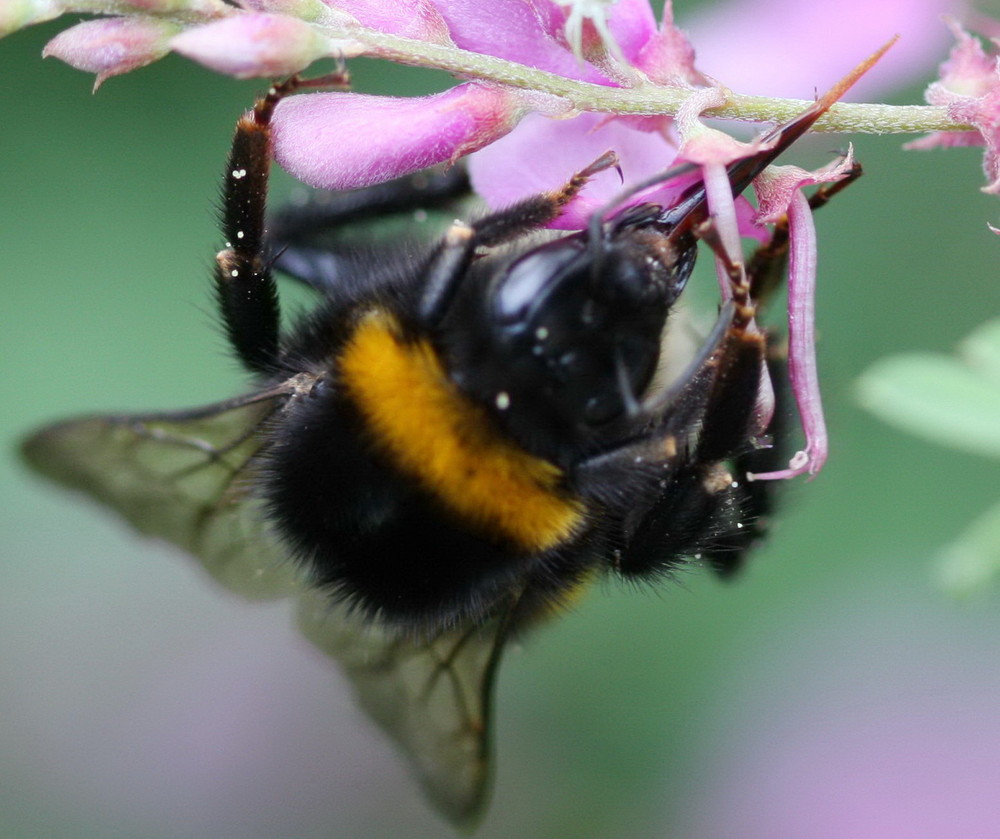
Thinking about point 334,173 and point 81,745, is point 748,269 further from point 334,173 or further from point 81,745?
point 81,745

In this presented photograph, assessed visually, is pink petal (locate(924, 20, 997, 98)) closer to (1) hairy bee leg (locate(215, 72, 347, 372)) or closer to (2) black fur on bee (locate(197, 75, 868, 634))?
(2) black fur on bee (locate(197, 75, 868, 634))

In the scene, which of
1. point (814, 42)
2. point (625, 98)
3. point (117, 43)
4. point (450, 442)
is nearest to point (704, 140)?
point (625, 98)

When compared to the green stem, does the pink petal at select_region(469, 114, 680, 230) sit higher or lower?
lower

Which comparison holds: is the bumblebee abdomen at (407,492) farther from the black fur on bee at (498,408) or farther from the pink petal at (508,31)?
the pink petal at (508,31)

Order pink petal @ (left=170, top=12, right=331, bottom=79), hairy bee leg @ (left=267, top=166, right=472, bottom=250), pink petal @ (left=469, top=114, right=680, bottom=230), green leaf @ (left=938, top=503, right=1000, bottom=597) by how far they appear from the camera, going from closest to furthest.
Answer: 1. pink petal @ (left=170, top=12, right=331, bottom=79)
2. green leaf @ (left=938, top=503, right=1000, bottom=597)
3. pink petal @ (left=469, top=114, right=680, bottom=230)
4. hairy bee leg @ (left=267, top=166, right=472, bottom=250)

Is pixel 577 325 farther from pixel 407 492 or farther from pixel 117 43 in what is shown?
pixel 117 43

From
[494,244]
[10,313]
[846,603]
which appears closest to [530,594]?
[494,244]

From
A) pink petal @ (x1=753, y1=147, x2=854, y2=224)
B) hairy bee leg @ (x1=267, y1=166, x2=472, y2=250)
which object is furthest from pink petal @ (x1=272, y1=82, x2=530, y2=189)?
hairy bee leg @ (x1=267, y1=166, x2=472, y2=250)
